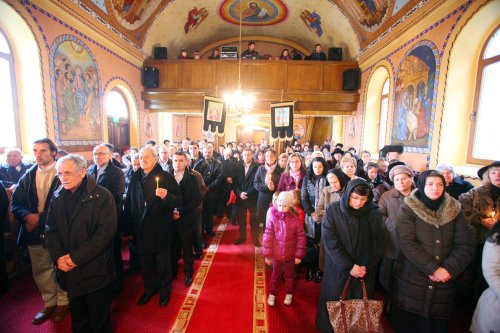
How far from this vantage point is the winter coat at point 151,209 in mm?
2621

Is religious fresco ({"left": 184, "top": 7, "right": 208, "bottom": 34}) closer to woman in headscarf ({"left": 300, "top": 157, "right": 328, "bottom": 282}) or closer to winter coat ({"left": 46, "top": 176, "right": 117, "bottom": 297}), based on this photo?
woman in headscarf ({"left": 300, "top": 157, "right": 328, "bottom": 282})

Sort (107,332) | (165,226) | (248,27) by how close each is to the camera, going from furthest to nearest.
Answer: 1. (248,27)
2. (165,226)
3. (107,332)

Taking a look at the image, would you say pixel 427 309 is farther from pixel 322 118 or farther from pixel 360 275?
pixel 322 118

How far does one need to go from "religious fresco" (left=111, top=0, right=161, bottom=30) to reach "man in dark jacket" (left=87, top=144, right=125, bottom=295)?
22.1 feet

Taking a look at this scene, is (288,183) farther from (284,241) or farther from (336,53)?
(336,53)

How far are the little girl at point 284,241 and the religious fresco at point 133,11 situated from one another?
8390 mm

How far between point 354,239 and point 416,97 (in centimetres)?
597

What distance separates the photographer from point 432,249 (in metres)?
2.05

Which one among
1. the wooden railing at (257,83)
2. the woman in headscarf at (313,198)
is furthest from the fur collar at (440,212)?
the wooden railing at (257,83)

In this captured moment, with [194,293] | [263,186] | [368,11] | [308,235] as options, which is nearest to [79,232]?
[194,293]

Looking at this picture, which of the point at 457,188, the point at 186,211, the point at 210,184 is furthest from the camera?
the point at 210,184

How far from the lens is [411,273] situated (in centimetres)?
215

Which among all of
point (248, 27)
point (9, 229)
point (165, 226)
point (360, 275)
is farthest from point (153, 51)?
point (360, 275)

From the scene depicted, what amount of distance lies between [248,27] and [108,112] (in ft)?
27.0
